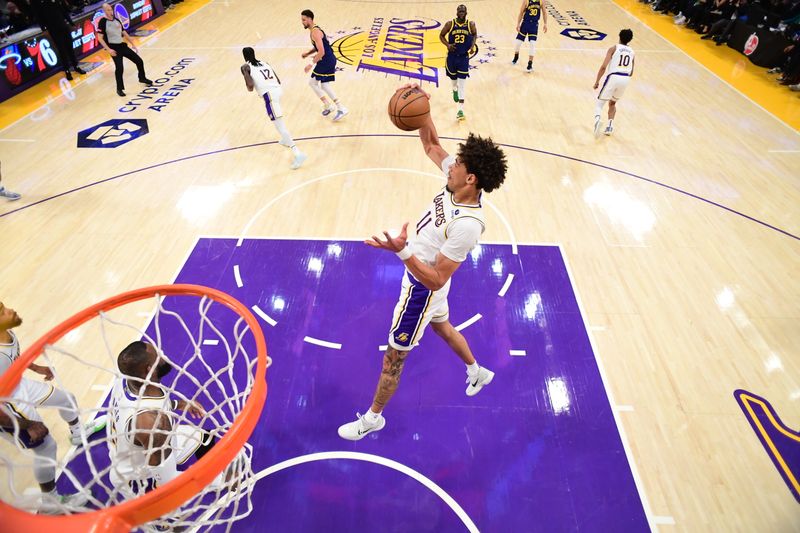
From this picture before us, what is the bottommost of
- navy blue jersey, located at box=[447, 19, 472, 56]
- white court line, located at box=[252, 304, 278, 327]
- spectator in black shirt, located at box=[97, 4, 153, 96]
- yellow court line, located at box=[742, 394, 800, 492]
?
yellow court line, located at box=[742, 394, 800, 492]

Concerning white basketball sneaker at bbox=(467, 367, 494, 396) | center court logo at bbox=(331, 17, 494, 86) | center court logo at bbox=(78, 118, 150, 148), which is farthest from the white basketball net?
center court logo at bbox=(331, 17, 494, 86)

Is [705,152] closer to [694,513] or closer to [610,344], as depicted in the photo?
[610,344]

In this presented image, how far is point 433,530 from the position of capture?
310cm

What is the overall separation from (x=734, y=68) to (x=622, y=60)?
559cm

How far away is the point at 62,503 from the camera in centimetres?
274

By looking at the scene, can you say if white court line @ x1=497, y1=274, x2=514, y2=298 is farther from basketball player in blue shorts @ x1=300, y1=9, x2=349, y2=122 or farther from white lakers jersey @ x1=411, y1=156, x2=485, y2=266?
basketball player in blue shorts @ x1=300, y1=9, x2=349, y2=122

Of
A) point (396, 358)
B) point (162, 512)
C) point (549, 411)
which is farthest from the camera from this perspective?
point (549, 411)

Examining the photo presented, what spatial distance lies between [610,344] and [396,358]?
228 cm

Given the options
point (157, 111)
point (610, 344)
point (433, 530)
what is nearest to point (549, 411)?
point (610, 344)

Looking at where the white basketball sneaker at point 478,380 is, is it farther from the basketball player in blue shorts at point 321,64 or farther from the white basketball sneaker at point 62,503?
the basketball player in blue shorts at point 321,64

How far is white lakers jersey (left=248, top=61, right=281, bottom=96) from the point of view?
6180mm

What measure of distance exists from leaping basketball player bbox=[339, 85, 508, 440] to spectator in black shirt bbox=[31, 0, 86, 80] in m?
10.0

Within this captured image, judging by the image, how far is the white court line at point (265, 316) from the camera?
4.50 meters

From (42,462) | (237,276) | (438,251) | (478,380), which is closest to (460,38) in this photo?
(237,276)
